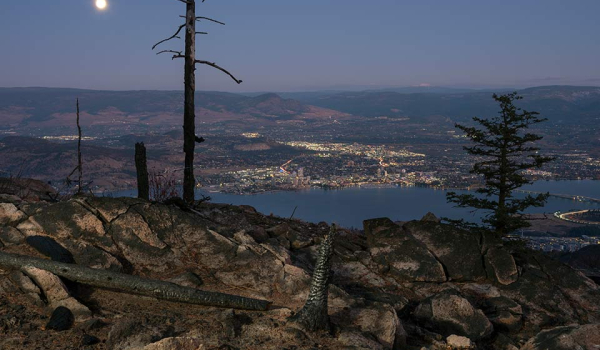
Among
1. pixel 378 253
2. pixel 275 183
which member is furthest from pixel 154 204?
pixel 275 183

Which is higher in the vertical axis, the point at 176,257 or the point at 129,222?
the point at 129,222

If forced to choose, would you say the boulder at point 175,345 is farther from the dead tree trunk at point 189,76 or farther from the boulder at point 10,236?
the dead tree trunk at point 189,76

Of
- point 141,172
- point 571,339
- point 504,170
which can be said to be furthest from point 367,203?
point 571,339

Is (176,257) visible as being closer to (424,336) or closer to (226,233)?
(226,233)

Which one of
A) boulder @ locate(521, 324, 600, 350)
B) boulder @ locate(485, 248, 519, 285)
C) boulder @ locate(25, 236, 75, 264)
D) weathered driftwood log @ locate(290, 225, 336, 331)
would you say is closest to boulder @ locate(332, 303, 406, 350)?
weathered driftwood log @ locate(290, 225, 336, 331)

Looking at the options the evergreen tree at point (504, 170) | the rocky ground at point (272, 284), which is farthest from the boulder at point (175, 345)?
the evergreen tree at point (504, 170)

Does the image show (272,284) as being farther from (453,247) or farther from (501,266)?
(501,266)
